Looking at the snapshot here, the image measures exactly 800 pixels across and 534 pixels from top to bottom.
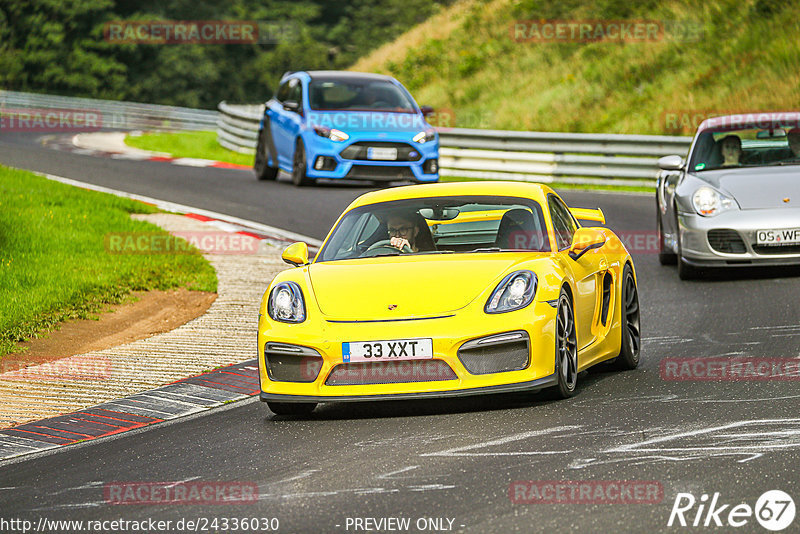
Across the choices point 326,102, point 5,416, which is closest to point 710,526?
point 5,416

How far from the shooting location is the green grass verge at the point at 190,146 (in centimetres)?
2834

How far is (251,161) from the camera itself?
27375mm

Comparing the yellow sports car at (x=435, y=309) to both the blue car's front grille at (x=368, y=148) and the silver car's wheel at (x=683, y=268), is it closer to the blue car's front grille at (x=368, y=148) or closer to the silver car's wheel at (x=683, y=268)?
the silver car's wheel at (x=683, y=268)

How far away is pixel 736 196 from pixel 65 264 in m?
6.28

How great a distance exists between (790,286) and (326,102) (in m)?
10.5

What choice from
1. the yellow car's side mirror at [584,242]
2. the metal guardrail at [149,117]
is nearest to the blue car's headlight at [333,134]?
the yellow car's side mirror at [584,242]

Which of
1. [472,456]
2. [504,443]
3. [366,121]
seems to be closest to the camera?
[472,456]

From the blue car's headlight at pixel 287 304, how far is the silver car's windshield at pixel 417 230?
0.61m

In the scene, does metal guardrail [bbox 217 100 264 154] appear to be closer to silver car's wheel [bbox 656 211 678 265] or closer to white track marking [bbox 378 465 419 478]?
silver car's wheel [bbox 656 211 678 265]

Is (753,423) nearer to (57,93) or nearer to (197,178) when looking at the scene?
(197,178)

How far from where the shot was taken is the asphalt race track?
17.7 feet

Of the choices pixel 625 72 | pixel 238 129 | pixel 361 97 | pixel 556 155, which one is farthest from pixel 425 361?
pixel 625 72

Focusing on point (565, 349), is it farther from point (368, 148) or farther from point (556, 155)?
point (556, 155)

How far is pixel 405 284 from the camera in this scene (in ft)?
24.7
